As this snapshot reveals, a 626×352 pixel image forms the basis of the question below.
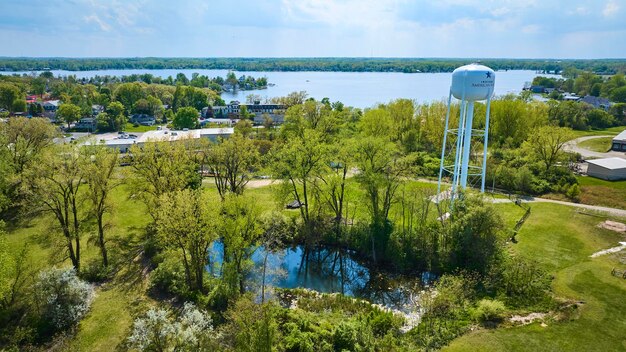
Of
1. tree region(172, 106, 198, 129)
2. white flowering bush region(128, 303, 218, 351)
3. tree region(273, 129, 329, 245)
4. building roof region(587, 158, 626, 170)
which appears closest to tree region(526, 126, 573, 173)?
building roof region(587, 158, 626, 170)

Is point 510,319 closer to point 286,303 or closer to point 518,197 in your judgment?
point 286,303

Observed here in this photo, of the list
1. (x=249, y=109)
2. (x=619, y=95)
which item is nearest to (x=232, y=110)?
(x=249, y=109)

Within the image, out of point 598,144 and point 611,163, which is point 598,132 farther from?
point 611,163

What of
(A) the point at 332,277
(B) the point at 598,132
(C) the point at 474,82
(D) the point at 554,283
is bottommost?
(A) the point at 332,277

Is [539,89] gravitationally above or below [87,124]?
above

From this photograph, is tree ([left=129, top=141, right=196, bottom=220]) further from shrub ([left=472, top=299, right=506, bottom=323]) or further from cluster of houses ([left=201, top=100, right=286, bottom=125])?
cluster of houses ([left=201, top=100, right=286, bottom=125])
